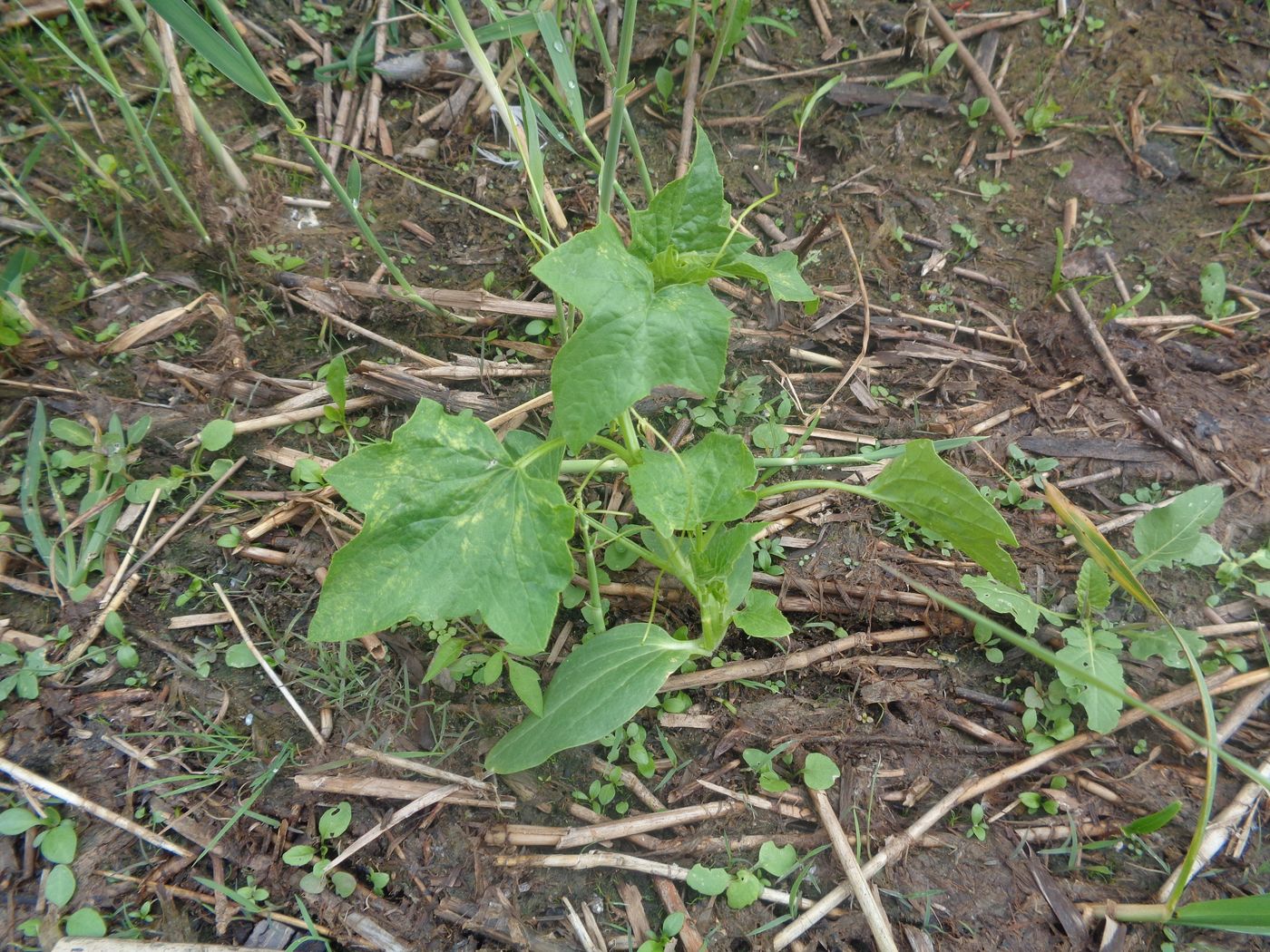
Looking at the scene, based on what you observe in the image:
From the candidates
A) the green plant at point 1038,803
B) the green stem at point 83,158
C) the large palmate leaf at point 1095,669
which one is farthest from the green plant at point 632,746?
the green stem at point 83,158

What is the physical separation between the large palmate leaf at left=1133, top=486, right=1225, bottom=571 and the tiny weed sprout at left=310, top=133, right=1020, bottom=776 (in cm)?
66

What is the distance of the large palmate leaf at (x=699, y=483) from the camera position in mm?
1678

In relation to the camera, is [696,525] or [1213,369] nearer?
[696,525]

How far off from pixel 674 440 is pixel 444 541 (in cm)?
91

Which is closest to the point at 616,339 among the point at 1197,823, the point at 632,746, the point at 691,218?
the point at 691,218

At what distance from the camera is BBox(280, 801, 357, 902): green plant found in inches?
67.5

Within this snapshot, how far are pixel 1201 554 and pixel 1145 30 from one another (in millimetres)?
2370

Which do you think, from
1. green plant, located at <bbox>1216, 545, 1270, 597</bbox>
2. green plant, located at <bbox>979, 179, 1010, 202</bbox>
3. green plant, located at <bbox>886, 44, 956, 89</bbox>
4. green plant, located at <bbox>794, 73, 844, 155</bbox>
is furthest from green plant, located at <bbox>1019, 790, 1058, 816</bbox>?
green plant, located at <bbox>886, 44, 956, 89</bbox>

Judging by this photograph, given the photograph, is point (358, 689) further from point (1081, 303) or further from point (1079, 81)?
point (1079, 81)

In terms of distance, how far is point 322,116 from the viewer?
105 inches

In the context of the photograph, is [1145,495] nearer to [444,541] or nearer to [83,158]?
[444,541]

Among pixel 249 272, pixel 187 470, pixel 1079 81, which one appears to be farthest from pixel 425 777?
pixel 1079 81

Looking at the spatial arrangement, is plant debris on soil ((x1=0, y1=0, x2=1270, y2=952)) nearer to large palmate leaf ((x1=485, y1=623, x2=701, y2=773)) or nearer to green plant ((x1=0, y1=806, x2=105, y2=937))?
green plant ((x1=0, y1=806, x2=105, y2=937))

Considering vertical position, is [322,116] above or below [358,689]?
above
